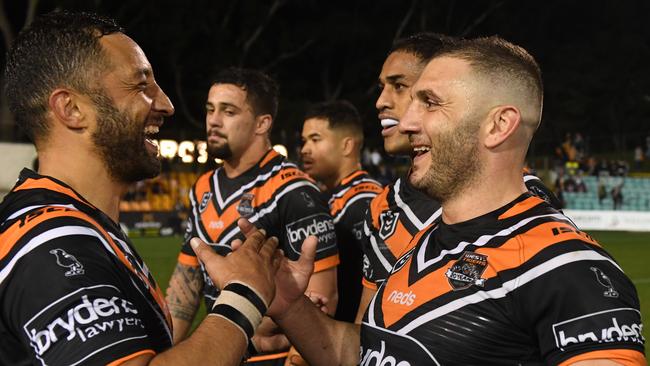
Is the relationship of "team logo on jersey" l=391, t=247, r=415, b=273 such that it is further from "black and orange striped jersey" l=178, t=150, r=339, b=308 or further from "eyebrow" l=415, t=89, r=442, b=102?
"black and orange striped jersey" l=178, t=150, r=339, b=308

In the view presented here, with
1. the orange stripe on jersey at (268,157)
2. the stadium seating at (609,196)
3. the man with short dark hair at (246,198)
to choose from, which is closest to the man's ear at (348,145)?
the man with short dark hair at (246,198)

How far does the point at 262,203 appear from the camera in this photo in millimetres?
5625

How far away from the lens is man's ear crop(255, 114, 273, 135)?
20.0 ft

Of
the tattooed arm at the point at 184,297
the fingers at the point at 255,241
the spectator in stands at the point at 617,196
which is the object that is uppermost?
the fingers at the point at 255,241

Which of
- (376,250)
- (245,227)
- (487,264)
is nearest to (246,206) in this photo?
(376,250)

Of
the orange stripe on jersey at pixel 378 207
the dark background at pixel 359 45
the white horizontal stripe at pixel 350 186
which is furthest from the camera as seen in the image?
the dark background at pixel 359 45

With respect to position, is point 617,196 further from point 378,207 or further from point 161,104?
point 161,104

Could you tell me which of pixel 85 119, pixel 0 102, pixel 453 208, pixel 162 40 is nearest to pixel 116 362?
pixel 85 119

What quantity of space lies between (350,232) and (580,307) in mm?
4449

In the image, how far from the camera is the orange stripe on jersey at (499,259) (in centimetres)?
251

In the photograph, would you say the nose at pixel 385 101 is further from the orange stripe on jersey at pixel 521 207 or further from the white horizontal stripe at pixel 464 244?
the orange stripe on jersey at pixel 521 207

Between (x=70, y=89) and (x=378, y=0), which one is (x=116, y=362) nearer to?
(x=70, y=89)

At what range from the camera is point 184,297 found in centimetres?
584

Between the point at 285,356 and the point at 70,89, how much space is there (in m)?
3.07
